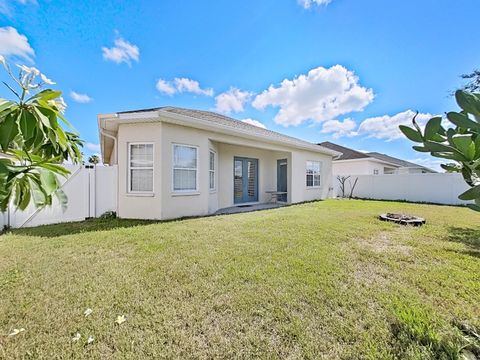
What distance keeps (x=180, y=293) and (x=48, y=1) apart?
289 inches

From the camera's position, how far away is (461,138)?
1177mm

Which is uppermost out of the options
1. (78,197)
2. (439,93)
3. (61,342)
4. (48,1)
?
(48,1)

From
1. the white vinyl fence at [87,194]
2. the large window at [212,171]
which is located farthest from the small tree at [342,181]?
the white vinyl fence at [87,194]

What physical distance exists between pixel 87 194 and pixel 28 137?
8868 millimetres

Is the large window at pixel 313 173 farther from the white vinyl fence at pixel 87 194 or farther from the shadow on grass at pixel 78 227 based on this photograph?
the white vinyl fence at pixel 87 194

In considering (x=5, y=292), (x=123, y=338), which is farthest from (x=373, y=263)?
(x=5, y=292)

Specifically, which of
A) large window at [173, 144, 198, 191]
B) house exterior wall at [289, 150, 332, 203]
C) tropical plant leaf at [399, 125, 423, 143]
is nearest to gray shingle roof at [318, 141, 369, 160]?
house exterior wall at [289, 150, 332, 203]

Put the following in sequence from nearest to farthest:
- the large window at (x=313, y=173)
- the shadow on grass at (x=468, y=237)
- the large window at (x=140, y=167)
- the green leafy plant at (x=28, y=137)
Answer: the green leafy plant at (x=28, y=137)
the shadow on grass at (x=468, y=237)
the large window at (x=140, y=167)
the large window at (x=313, y=173)

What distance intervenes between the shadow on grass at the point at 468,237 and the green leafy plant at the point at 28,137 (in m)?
7.47

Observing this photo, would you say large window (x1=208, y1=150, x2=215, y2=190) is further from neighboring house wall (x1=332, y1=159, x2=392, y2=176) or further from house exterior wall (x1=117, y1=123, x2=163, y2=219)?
neighboring house wall (x1=332, y1=159, x2=392, y2=176)

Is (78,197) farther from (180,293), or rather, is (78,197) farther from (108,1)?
(180,293)

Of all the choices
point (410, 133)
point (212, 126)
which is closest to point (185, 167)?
point (212, 126)

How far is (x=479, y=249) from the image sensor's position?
5355 mm

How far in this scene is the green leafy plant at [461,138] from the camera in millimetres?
1176
